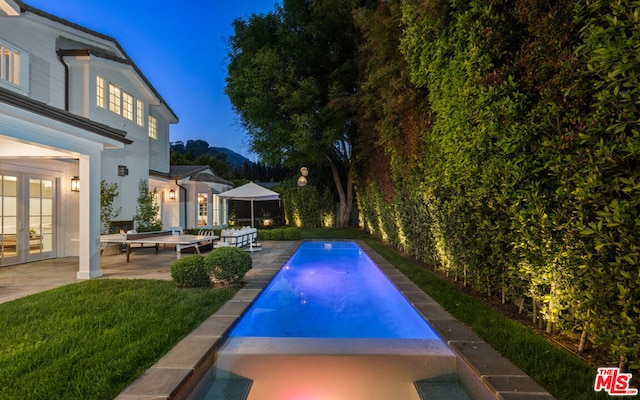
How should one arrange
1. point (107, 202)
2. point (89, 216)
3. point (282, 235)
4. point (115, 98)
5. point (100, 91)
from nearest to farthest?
point (89, 216) < point (107, 202) < point (100, 91) < point (115, 98) < point (282, 235)

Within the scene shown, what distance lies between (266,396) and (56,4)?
4269 cm

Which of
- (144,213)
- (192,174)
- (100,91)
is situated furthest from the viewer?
(192,174)

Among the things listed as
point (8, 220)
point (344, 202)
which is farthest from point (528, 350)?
point (344, 202)

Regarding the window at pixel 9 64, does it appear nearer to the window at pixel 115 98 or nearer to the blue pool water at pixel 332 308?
the window at pixel 115 98

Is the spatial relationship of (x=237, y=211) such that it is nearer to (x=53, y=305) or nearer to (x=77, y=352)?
Answer: (x=53, y=305)

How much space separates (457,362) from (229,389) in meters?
2.40

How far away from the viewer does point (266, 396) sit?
3.24 m

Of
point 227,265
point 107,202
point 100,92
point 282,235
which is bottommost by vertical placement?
point 282,235

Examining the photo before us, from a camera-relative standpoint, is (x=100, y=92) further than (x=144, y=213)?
No

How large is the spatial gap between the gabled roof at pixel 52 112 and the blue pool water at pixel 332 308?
4786 millimetres

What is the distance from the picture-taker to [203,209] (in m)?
18.2

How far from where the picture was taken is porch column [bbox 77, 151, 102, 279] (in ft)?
22.0

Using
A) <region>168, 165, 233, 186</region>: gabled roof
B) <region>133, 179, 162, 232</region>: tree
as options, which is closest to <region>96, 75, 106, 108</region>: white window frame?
<region>133, 179, 162, 232</region>: tree

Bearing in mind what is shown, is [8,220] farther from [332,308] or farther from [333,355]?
[333,355]
